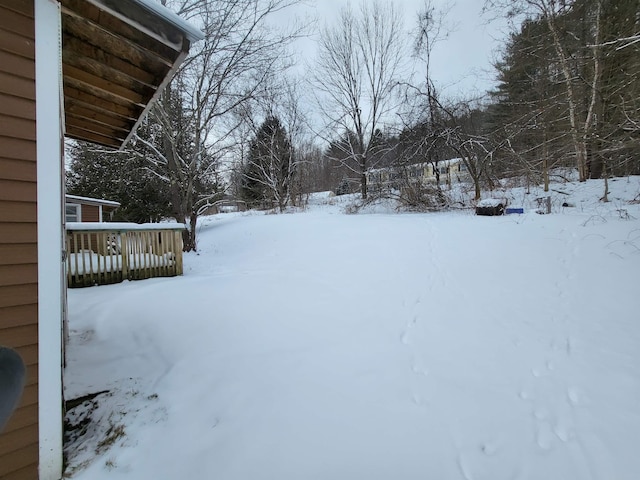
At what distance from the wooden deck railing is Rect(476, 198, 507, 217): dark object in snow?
7316 mm

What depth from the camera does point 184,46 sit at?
2.14m

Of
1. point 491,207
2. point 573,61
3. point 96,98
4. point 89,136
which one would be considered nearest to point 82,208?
point 89,136

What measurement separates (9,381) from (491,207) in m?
8.78

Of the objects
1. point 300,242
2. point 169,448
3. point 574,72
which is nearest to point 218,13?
point 300,242

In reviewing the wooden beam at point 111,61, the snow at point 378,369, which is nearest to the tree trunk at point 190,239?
the snow at point 378,369

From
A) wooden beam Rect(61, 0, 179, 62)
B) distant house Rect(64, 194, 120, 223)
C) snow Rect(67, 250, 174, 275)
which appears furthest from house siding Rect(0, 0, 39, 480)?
distant house Rect(64, 194, 120, 223)

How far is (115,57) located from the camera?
2436mm

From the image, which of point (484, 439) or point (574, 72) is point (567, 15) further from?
point (484, 439)

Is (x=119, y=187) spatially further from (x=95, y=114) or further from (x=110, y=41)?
(x=110, y=41)

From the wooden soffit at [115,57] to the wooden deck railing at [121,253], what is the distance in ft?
8.28

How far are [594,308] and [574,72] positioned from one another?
6301 mm

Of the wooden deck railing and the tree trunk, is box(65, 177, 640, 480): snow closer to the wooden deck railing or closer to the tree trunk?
the wooden deck railing

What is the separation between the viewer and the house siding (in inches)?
63.4

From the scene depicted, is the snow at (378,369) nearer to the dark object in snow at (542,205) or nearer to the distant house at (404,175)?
the dark object in snow at (542,205)
